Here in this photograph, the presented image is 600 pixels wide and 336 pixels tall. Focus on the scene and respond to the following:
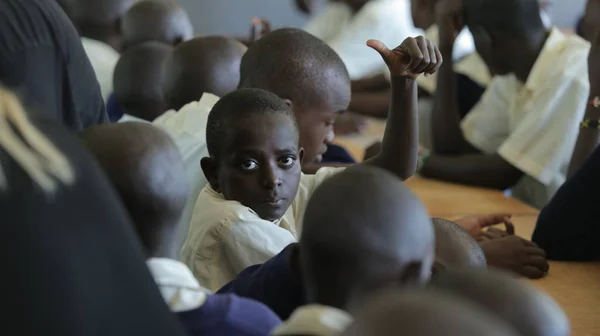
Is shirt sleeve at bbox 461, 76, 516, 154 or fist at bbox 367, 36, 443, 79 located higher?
fist at bbox 367, 36, 443, 79

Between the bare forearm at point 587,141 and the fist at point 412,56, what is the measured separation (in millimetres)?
669

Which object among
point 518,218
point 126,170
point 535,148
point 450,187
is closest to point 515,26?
point 535,148

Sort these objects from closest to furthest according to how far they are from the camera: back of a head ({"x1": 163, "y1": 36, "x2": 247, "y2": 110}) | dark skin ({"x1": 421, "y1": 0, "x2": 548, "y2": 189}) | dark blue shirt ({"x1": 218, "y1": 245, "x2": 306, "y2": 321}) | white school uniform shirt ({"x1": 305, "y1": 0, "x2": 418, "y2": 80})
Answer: dark blue shirt ({"x1": 218, "y1": 245, "x2": 306, "y2": 321})
back of a head ({"x1": 163, "y1": 36, "x2": 247, "y2": 110})
dark skin ({"x1": 421, "y1": 0, "x2": 548, "y2": 189})
white school uniform shirt ({"x1": 305, "y1": 0, "x2": 418, "y2": 80})

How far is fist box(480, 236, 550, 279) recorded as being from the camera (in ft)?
5.06

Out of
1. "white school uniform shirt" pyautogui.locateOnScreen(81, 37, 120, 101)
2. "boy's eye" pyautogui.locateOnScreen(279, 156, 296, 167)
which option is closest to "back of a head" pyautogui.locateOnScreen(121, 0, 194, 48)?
"white school uniform shirt" pyautogui.locateOnScreen(81, 37, 120, 101)

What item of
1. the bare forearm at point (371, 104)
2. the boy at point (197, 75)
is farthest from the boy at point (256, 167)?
the bare forearm at point (371, 104)

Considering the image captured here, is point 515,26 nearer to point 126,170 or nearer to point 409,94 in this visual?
point 409,94

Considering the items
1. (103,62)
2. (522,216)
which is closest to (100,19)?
(103,62)

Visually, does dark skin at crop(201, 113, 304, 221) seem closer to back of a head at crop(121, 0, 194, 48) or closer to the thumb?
the thumb

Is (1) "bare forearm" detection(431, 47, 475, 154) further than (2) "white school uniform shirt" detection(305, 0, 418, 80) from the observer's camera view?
No

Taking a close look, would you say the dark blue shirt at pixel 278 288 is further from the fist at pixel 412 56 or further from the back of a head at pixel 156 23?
the back of a head at pixel 156 23

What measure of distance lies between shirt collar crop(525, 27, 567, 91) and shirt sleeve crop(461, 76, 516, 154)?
7.6 inches

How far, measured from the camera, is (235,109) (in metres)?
1.32

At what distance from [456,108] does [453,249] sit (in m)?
1.50
